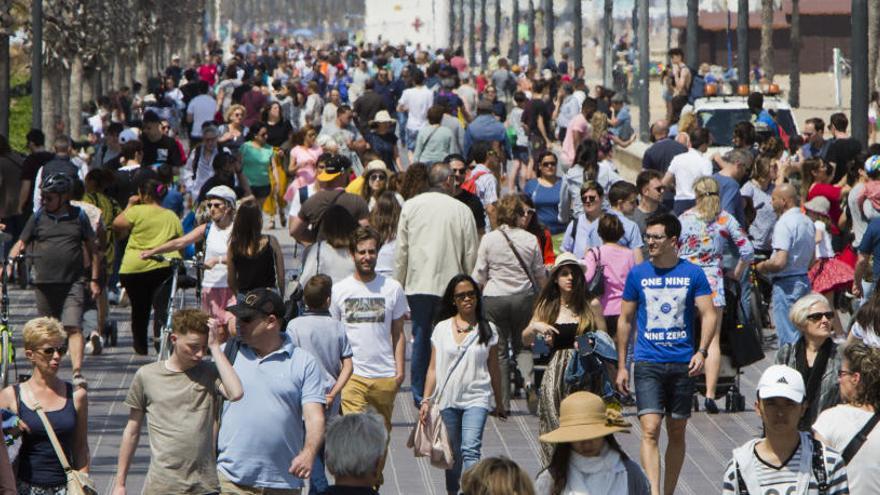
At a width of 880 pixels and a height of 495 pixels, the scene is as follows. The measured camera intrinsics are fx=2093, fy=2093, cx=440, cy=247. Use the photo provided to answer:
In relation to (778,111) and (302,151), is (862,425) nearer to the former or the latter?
(302,151)

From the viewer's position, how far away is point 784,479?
7.28 metres

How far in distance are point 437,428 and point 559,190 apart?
760 centimetres

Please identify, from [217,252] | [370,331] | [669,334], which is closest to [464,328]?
[370,331]

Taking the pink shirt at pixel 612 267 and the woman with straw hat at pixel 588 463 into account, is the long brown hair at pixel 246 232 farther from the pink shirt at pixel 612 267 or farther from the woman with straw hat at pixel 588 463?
the woman with straw hat at pixel 588 463

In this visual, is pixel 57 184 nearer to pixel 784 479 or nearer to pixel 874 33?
pixel 784 479

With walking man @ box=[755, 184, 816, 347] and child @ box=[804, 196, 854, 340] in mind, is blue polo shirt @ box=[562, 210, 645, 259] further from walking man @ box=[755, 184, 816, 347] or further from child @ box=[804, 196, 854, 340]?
child @ box=[804, 196, 854, 340]

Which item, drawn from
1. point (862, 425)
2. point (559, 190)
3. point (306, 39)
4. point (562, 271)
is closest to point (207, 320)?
point (862, 425)

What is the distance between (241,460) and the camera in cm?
853

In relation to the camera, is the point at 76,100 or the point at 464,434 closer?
the point at 464,434

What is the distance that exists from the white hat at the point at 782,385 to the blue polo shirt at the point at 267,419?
210 centimetres

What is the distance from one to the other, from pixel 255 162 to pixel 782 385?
16.4 m

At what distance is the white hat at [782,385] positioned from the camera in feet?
24.0

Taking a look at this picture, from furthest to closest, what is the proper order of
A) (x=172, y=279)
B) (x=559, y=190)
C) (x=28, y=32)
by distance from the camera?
(x=28, y=32) < (x=559, y=190) < (x=172, y=279)

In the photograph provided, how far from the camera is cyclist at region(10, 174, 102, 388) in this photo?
559 inches
